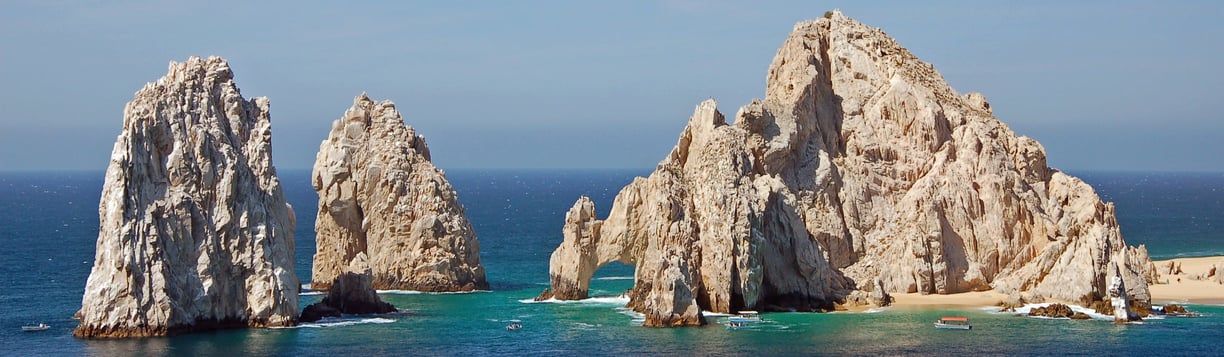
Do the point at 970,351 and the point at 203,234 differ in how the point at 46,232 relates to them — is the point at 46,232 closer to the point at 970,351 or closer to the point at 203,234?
the point at 203,234

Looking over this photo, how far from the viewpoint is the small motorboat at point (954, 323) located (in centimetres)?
8612

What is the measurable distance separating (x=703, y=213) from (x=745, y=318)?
674 centimetres

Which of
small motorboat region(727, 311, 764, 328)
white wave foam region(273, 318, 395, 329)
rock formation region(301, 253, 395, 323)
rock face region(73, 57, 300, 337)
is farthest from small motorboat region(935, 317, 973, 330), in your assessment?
rock face region(73, 57, 300, 337)

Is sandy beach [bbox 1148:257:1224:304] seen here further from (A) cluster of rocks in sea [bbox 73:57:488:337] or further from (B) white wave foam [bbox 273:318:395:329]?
(A) cluster of rocks in sea [bbox 73:57:488:337]

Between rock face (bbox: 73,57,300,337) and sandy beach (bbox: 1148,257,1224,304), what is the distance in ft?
160

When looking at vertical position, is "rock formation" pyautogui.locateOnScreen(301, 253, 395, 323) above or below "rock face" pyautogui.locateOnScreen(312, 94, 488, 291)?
below

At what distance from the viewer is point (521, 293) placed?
10638cm

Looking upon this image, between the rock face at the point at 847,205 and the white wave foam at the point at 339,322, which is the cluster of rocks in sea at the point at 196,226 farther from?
the rock face at the point at 847,205

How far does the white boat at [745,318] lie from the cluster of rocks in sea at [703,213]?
3.56 feet

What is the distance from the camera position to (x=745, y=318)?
89.1 m

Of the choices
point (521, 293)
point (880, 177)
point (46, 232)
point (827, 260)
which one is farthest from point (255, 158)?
point (46, 232)

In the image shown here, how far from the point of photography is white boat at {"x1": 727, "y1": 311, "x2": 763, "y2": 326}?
286 ft

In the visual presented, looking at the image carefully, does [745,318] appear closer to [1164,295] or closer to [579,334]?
[579,334]

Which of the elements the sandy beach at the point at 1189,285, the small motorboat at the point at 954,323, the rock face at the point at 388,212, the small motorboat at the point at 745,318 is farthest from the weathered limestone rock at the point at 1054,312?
the rock face at the point at 388,212
